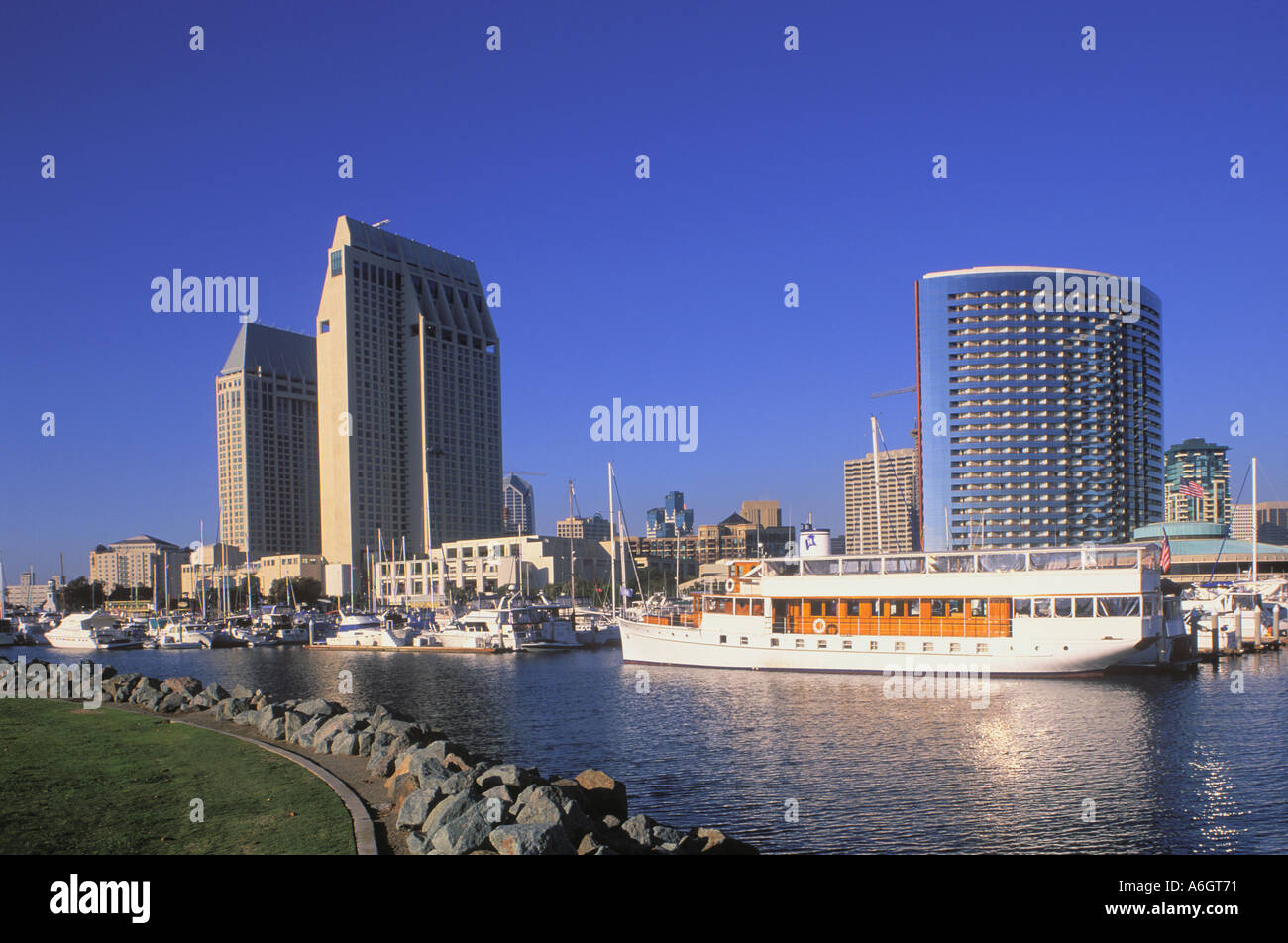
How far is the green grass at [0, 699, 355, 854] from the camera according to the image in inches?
630

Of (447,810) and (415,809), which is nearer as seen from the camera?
(447,810)

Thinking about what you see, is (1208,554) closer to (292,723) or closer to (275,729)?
(292,723)

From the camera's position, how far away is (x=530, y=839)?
15.8 metres

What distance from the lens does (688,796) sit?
29625 millimetres

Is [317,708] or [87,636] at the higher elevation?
[317,708]

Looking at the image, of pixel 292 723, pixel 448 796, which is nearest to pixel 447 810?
pixel 448 796

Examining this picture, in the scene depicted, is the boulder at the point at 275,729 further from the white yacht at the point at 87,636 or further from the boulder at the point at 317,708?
the white yacht at the point at 87,636

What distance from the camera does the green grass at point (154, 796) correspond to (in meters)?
16.0

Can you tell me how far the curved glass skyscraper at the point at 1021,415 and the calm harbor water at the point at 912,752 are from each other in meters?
115

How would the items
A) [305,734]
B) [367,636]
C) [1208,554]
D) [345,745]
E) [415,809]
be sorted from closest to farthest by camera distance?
[415,809], [345,745], [305,734], [367,636], [1208,554]

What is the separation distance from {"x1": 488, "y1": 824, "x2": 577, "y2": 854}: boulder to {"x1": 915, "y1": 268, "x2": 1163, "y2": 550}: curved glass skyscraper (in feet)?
555

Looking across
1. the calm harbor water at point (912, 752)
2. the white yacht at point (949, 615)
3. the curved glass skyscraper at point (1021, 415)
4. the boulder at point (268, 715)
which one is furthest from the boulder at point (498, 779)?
the curved glass skyscraper at point (1021, 415)

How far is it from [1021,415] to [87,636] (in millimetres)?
159046
